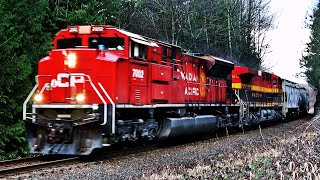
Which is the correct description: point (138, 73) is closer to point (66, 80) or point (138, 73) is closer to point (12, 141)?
point (66, 80)

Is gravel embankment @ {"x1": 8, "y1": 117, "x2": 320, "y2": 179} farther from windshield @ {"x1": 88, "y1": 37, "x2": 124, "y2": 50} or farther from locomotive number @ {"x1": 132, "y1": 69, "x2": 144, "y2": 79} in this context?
windshield @ {"x1": 88, "y1": 37, "x2": 124, "y2": 50}

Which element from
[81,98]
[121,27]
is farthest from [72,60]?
[121,27]

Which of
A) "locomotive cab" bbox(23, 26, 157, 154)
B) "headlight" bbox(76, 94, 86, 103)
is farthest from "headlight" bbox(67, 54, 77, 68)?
"headlight" bbox(76, 94, 86, 103)

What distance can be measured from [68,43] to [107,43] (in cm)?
111

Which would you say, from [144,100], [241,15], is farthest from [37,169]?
[241,15]

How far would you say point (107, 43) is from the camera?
36.8ft

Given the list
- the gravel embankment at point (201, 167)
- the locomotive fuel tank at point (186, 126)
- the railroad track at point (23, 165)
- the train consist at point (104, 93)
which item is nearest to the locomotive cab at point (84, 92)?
the train consist at point (104, 93)

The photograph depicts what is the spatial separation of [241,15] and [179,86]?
2852 cm

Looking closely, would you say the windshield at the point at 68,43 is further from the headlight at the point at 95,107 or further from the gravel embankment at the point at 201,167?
the gravel embankment at the point at 201,167

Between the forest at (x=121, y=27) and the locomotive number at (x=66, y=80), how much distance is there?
12.2 feet

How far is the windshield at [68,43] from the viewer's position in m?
11.4

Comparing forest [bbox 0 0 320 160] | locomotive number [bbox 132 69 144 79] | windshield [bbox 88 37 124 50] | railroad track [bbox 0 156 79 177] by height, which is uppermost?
forest [bbox 0 0 320 160]

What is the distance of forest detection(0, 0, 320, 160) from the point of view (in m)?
14.3

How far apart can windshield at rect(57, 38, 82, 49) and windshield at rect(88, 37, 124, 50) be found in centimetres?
34
